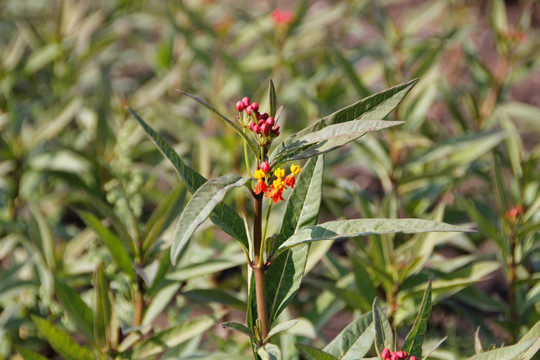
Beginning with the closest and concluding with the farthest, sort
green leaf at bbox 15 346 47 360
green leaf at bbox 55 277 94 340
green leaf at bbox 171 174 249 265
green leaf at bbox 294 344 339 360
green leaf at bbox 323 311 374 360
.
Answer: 1. green leaf at bbox 171 174 249 265
2. green leaf at bbox 294 344 339 360
3. green leaf at bbox 323 311 374 360
4. green leaf at bbox 15 346 47 360
5. green leaf at bbox 55 277 94 340

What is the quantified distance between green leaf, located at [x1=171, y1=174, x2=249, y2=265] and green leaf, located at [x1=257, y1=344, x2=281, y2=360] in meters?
0.28

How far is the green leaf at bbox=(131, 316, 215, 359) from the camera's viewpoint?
1551 millimetres

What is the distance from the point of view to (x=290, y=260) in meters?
1.24

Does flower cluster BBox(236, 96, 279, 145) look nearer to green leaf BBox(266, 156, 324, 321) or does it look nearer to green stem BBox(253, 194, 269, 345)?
green stem BBox(253, 194, 269, 345)

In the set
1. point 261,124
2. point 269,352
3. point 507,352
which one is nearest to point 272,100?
point 261,124

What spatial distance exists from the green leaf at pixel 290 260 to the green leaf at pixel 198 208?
0.22m

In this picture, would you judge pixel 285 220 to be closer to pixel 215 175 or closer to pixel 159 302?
pixel 159 302

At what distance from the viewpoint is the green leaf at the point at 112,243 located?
1.57 m

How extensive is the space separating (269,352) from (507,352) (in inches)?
16.1

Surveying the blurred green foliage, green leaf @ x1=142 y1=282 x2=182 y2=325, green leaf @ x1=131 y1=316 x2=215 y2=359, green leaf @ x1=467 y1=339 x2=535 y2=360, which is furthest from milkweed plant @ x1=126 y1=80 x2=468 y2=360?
green leaf @ x1=142 y1=282 x2=182 y2=325

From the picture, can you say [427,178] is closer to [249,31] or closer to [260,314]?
[260,314]

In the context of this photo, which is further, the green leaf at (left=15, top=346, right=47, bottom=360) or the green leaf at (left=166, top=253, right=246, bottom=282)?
the green leaf at (left=166, top=253, right=246, bottom=282)

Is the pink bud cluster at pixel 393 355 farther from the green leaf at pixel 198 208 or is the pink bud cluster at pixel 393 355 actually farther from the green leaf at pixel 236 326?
the green leaf at pixel 198 208

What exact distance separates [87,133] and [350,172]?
4.67 feet
